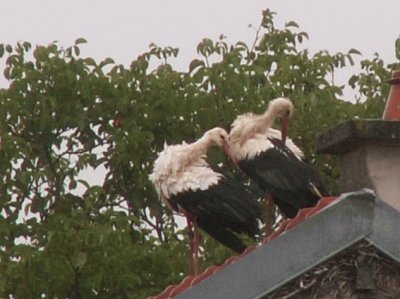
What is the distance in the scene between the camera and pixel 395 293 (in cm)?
1083

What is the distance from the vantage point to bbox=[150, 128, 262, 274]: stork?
1589 centimetres

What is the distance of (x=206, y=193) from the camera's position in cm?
1608

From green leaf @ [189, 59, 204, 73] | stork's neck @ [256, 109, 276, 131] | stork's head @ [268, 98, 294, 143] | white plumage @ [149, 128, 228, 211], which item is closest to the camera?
white plumage @ [149, 128, 228, 211]

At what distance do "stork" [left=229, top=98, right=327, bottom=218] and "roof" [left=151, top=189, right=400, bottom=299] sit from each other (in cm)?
476

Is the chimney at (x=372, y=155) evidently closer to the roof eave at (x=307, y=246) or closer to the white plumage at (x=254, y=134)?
the roof eave at (x=307, y=246)

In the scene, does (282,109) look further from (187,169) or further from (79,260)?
(79,260)

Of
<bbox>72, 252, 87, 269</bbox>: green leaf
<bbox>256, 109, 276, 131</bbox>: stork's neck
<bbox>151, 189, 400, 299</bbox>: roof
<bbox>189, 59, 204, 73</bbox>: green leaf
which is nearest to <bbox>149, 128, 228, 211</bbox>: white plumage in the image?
<bbox>256, 109, 276, 131</bbox>: stork's neck

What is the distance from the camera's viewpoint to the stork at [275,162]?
1566 centimetres

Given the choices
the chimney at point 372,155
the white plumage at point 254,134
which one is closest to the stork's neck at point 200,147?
the white plumage at point 254,134

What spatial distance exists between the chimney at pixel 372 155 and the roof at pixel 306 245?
730mm

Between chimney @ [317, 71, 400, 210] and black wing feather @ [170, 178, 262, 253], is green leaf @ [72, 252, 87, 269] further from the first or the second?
chimney @ [317, 71, 400, 210]

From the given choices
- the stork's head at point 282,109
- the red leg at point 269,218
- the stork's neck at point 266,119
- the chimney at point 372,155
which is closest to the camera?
the chimney at point 372,155

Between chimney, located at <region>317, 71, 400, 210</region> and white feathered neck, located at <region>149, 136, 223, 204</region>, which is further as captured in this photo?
white feathered neck, located at <region>149, 136, 223, 204</region>

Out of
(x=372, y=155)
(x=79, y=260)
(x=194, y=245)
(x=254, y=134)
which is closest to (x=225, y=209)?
(x=194, y=245)
